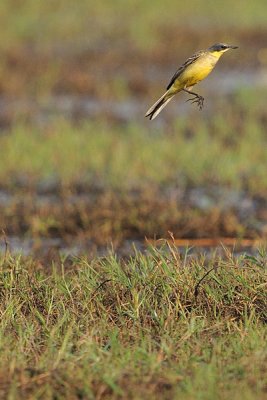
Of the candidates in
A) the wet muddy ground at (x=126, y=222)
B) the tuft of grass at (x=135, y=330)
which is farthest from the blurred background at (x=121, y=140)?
the tuft of grass at (x=135, y=330)

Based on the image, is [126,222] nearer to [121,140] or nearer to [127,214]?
[127,214]

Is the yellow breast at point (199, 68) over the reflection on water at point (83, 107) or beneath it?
over

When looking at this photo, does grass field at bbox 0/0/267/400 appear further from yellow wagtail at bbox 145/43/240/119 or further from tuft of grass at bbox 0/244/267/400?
yellow wagtail at bbox 145/43/240/119

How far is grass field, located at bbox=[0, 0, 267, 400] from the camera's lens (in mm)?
3672

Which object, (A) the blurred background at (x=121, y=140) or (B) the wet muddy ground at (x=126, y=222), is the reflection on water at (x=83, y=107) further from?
(B) the wet muddy ground at (x=126, y=222)

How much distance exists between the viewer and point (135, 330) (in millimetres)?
4184

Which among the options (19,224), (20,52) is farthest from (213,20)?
(19,224)

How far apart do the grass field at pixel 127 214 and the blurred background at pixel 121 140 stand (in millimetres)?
25

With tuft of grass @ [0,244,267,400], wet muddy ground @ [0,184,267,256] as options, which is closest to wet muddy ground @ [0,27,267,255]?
wet muddy ground @ [0,184,267,256]

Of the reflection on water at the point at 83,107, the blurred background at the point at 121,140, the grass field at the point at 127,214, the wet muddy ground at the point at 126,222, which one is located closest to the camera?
the grass field at the point at 127,214

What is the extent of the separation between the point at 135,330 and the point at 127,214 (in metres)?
3.41

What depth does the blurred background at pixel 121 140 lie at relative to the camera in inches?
293

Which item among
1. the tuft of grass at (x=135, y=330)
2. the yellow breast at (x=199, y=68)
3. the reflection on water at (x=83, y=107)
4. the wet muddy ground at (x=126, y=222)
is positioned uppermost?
the yellow breast at (x=199, y=68)

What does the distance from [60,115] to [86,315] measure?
7.89 meters
